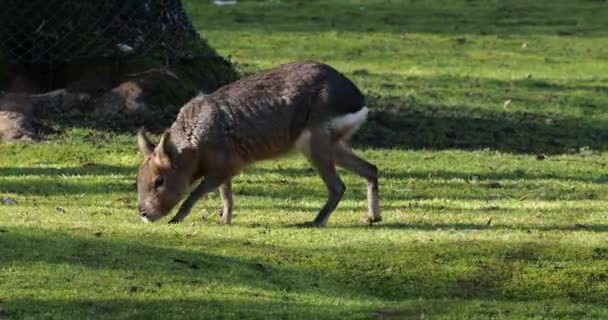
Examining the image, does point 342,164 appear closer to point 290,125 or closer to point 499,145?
point 290,125

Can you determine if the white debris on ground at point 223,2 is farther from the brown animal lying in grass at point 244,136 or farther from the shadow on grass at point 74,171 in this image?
the brown animal lying in grass at point 244,136

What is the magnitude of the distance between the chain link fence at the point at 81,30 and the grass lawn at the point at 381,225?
1329mm

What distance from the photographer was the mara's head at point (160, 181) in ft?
42.1

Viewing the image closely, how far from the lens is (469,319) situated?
33.0ft

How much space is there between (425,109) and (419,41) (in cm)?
825

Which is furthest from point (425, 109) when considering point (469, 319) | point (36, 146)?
point (469, 319)

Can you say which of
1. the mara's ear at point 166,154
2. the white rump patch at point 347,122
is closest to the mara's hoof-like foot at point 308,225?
the white rump patch at point 347,122

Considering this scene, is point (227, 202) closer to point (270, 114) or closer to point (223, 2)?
point (270, 114)

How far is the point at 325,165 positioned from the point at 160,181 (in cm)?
127

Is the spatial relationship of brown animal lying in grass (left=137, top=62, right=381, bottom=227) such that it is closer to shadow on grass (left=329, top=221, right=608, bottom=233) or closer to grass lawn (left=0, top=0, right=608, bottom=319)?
grass lawn (left=0, top=0, right=608, bottom=319)

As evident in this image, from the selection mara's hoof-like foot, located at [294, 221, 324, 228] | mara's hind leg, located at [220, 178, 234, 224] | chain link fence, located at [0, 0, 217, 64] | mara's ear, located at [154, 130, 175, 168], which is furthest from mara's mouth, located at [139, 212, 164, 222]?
chain link fence, located at [0, 0, 217, 64]

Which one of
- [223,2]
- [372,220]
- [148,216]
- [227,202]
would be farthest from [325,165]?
[223,2]

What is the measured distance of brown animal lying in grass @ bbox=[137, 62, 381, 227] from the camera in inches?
505

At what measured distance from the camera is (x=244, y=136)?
12891mm
